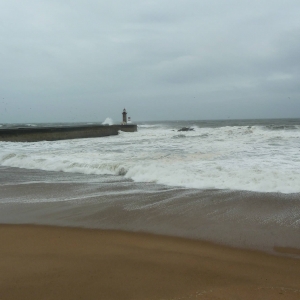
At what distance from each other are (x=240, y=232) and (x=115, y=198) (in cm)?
250

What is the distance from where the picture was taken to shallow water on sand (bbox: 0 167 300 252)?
3.84 m

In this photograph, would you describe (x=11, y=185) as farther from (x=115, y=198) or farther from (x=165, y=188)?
(x=165, y=188)

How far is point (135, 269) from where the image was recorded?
286cm

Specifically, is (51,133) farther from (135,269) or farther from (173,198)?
(135,269)

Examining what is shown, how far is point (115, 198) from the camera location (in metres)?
5.49

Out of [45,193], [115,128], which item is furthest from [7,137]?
[45,193]

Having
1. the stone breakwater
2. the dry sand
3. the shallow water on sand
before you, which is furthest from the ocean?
the stone breakwater

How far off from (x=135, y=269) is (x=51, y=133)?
19900mm

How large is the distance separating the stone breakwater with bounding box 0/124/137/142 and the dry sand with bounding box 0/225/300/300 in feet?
56.1

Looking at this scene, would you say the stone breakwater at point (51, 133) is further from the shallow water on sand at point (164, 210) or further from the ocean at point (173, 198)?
the shallow water on sand at point (164, 210)

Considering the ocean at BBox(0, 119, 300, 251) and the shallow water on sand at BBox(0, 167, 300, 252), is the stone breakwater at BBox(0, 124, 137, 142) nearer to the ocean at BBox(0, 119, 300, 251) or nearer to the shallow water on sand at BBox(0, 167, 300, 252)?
the ocean at BBox(0, 119, 300, 251)

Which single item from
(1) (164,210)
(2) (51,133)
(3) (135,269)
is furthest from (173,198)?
(2) (51,133)

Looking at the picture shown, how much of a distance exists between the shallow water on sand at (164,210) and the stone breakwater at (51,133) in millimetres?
13686

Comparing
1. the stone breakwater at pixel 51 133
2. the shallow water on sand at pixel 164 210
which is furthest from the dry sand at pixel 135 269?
the stone breakwater at pixel 51 133
